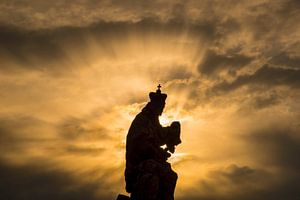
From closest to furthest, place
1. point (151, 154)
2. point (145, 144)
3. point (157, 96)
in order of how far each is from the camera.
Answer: point (145, 144) < point (151, 154) < point (157, 96)

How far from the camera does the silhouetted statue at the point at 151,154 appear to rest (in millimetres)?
27422

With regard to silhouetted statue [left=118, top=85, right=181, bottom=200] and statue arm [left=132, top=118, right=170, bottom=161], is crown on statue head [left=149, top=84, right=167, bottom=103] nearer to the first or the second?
silhouetted statue [left=118, top=85, right=181, bottom=200]

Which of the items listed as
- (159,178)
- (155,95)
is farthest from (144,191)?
(155,95)

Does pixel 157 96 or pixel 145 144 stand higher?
pixel 157 96

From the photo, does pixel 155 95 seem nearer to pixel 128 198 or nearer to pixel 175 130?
pixel 175 130

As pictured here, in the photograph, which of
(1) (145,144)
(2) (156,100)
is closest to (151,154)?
(1) (145,144)

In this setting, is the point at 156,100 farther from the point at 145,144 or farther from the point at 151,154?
the point at 151,154

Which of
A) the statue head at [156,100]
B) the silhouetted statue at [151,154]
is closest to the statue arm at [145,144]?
the silhouetted statue at [151,154]

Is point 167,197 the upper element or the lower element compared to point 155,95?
lower

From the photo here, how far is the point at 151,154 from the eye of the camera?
2881cm

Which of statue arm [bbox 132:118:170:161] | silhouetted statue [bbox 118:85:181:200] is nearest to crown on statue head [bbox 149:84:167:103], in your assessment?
silhouetted statue [bbox 118:85:181:200]

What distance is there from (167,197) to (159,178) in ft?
3.44

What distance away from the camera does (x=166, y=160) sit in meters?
29.4

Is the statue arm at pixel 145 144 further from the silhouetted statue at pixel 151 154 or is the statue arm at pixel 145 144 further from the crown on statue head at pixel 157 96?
the crown on statue head at pixel 157 96
